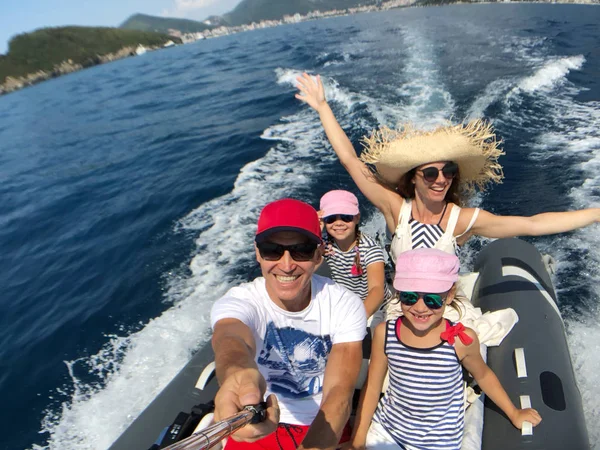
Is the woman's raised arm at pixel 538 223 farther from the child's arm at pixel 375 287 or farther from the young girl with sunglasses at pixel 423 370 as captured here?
the young girl with sunglasses at pixel 423 370

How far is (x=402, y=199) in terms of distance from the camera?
2.53 meters

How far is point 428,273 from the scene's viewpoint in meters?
1.62

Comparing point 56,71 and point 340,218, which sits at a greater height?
point 56,71

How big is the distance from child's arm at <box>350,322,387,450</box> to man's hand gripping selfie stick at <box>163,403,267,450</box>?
1.01 meters

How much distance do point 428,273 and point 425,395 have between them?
552mm

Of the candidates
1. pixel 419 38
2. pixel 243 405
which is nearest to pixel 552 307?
pixel 243 405

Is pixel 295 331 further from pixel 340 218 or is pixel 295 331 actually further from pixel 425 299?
pixel 340 218

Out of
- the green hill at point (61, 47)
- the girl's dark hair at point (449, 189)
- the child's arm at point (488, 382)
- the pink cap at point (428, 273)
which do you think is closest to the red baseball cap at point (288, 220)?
the pink cap at point (428, 273)

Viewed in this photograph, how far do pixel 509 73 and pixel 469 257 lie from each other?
8.29m

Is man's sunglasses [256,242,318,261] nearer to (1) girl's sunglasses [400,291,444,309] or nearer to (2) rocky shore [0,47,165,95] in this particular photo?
(1) girl's sunglasses [400,291,444,309]

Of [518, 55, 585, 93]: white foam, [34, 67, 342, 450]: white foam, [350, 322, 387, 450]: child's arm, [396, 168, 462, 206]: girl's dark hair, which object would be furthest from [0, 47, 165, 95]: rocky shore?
[350, 322, 387, 450]: child's arm

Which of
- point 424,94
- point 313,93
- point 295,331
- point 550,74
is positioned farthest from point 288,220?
point 550,74

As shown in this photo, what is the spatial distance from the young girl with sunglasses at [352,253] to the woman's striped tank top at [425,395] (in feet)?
2.41

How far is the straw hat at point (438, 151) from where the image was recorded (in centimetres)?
222
